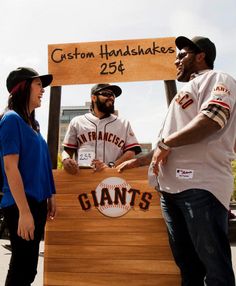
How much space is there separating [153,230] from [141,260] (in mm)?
267

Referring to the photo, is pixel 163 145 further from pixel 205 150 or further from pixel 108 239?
pixel 108 239

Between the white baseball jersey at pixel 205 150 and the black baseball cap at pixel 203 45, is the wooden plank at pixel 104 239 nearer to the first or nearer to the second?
the white baseball jersey at pixel 205 150

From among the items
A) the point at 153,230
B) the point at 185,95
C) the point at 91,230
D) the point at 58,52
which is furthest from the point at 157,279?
the point at 58,52

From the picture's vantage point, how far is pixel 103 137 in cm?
353

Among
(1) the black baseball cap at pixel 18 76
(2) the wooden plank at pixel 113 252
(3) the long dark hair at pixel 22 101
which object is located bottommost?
(2) the wooden plank at pixel 113 252

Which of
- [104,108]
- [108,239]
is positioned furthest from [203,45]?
[108,239]

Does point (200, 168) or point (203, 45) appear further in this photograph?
point (203, 45)

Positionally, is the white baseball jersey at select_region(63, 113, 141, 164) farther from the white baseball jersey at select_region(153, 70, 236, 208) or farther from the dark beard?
the white baseball jersey at select_region(153, 70, 236, 208)

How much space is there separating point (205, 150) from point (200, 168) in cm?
10

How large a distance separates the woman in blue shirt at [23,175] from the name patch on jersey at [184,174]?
2.79 feet

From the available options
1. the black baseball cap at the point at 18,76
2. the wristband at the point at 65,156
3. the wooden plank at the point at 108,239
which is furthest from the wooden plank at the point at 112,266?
the black baseball cap at the point at 18,76

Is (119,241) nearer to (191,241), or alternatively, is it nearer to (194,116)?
(191,241)

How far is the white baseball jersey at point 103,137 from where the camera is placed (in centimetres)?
352

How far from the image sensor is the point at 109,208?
313 centimetres
